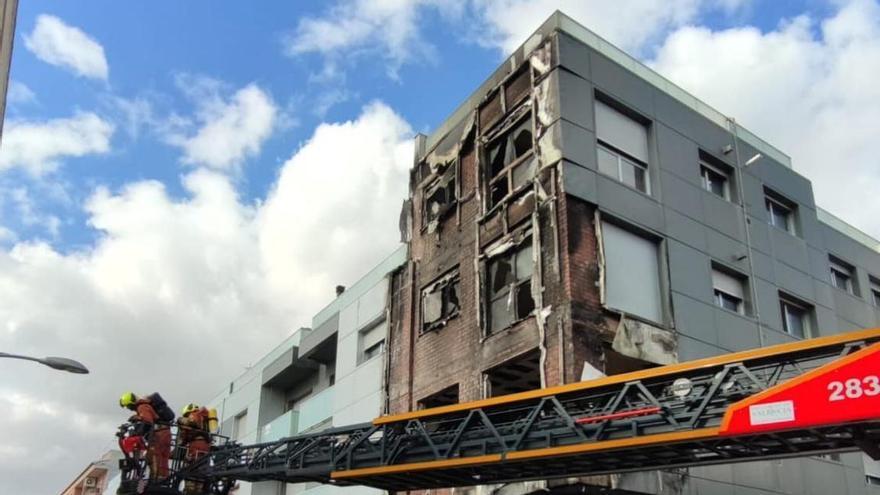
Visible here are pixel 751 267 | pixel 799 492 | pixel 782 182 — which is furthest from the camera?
pixel 782 182

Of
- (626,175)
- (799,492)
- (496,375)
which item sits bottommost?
(799,492)

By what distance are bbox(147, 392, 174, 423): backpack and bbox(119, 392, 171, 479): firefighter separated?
0.11 feet

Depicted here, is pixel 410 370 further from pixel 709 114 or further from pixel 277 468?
pixel 709 114

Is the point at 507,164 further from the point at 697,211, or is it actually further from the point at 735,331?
the point at 735,331

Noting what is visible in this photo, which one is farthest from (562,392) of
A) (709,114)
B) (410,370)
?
(709,114)

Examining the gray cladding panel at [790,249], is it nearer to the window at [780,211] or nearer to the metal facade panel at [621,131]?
the window at [780,211]

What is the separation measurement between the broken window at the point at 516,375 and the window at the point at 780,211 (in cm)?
833

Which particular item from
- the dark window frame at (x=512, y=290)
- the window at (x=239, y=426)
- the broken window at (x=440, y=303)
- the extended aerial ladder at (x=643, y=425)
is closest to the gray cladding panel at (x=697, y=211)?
the dark window frame at (x=512, y=290)

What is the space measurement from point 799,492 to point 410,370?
9.11 meters

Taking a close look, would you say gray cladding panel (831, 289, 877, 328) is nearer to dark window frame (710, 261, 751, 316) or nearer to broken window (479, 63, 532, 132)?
dark window frame (710, 261, 751, 316)

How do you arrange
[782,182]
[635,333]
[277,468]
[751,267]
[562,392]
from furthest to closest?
[782,182]
[751,267]
[635,333]
[277,468]
[562,392]

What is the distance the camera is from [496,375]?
17.7 metres

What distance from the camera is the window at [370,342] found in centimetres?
2391

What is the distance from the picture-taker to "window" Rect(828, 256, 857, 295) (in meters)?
23.6
